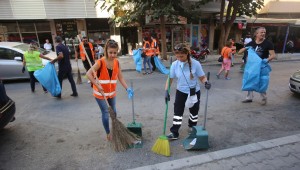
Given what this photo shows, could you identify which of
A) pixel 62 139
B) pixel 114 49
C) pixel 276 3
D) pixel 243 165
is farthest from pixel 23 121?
pixel 276 3

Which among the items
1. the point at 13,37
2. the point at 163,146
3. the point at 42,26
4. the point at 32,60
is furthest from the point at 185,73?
the point at 13,37

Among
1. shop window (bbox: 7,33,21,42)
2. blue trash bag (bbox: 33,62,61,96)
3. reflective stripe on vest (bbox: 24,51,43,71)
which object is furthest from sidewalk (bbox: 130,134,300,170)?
shop window (bbox: 7,33,21,42)

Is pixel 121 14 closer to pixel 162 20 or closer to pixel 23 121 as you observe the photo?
pixel 162 20

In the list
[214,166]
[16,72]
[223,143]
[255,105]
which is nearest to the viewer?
[214,166]

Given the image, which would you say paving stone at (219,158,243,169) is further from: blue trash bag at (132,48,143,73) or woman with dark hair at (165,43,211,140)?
blue trash bag at (132,48,143,73)

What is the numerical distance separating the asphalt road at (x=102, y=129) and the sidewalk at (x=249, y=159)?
0.18 meters

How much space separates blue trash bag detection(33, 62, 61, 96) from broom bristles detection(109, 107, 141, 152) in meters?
3.42

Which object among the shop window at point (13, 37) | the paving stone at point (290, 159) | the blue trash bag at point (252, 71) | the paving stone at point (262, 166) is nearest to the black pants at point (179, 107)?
the paving stone at point (262, 166)

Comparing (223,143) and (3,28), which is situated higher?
(3,28)

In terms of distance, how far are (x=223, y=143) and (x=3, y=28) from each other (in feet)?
53.7

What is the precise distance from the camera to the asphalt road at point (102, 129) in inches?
134

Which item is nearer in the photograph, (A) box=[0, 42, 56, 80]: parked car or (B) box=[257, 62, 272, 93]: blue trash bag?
(B) box=[257, 62, 272, 93]: blue trash bag

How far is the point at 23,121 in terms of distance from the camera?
4.88 meters

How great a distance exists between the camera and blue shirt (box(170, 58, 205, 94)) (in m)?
3.48
